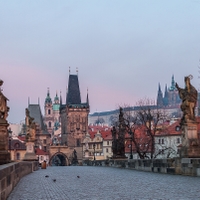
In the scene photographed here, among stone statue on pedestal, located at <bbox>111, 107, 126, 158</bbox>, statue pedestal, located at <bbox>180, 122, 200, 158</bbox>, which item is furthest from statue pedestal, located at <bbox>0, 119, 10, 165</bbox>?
stone statue on pedestal, located at <bbox>111, 107, 126, 158</bbox>

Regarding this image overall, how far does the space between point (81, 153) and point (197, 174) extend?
14067 cm

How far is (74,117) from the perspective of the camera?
169125 mm

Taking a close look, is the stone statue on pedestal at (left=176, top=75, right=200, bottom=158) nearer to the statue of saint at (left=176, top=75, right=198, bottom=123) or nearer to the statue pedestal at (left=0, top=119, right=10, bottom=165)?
the statue of saint at (left=176, top=75, right=198, bottom=123)

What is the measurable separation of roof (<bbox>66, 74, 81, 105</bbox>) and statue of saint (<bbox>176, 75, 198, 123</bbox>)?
151 metres

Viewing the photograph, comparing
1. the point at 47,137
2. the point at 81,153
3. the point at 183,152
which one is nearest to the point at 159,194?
the point at 183,152

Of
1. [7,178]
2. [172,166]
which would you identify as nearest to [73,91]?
[172,166]

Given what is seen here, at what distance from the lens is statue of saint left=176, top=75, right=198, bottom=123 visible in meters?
20.8

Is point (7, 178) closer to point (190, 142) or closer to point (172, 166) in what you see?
point (190, 142)

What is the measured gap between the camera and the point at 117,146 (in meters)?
39.5

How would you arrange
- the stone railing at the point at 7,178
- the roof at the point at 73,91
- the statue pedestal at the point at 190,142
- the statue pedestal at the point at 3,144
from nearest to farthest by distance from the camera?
the stone railing at the point at 7,178
the statue pedestal at the point at 3,144
the statue pedestal at the point at 190,142
the roof at the point at 73,91

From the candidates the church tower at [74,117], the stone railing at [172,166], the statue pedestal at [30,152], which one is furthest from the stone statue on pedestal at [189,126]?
the church tower at [74,117]

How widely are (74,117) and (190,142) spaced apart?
14955 cm

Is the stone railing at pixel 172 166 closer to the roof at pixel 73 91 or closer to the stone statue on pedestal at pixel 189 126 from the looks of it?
the stone statue on pedestal at pixel 189 126

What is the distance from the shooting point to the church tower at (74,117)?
163625 millimetres
